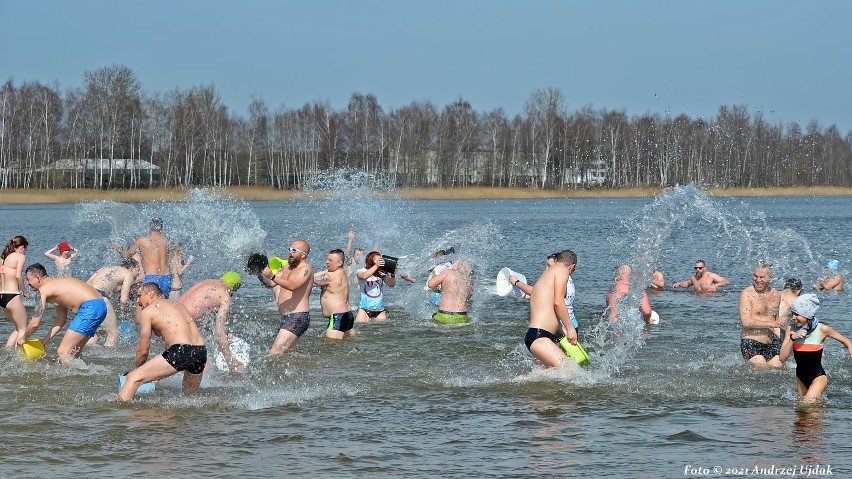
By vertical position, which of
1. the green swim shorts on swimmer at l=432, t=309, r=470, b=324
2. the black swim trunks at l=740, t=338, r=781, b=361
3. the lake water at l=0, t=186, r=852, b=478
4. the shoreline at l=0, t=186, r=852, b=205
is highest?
the shoreline at l=0, t=186, r=852, b=205

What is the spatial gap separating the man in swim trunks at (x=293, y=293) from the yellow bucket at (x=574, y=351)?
126 inches

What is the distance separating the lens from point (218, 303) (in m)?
10.7

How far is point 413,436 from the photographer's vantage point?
8.92 m

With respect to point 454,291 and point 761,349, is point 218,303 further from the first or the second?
point 761,349

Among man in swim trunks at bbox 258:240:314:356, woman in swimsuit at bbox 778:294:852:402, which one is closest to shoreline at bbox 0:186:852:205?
man in swim trunks at bbox 258:240:314:356

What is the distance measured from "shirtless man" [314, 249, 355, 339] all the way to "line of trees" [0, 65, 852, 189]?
5889cm

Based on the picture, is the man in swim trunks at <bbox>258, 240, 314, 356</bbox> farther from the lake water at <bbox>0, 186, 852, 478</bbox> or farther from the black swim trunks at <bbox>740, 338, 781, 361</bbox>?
the black swim trunks at <bbox>740, 338, 781, 361</bbox>

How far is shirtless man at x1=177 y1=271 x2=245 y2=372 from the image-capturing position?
34.7 ft

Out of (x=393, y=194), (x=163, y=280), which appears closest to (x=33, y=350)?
(x=163, y=280)

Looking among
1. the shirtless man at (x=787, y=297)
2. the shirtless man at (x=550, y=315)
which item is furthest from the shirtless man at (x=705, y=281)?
the shirtless man at (x=550, y=315)

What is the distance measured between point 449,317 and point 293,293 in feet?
12.0

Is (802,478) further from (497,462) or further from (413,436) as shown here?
(413,436)

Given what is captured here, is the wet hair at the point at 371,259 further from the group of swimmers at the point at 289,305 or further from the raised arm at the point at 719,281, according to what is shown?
the raised arm at the point at 719,281

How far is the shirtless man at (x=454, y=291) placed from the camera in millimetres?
14719
